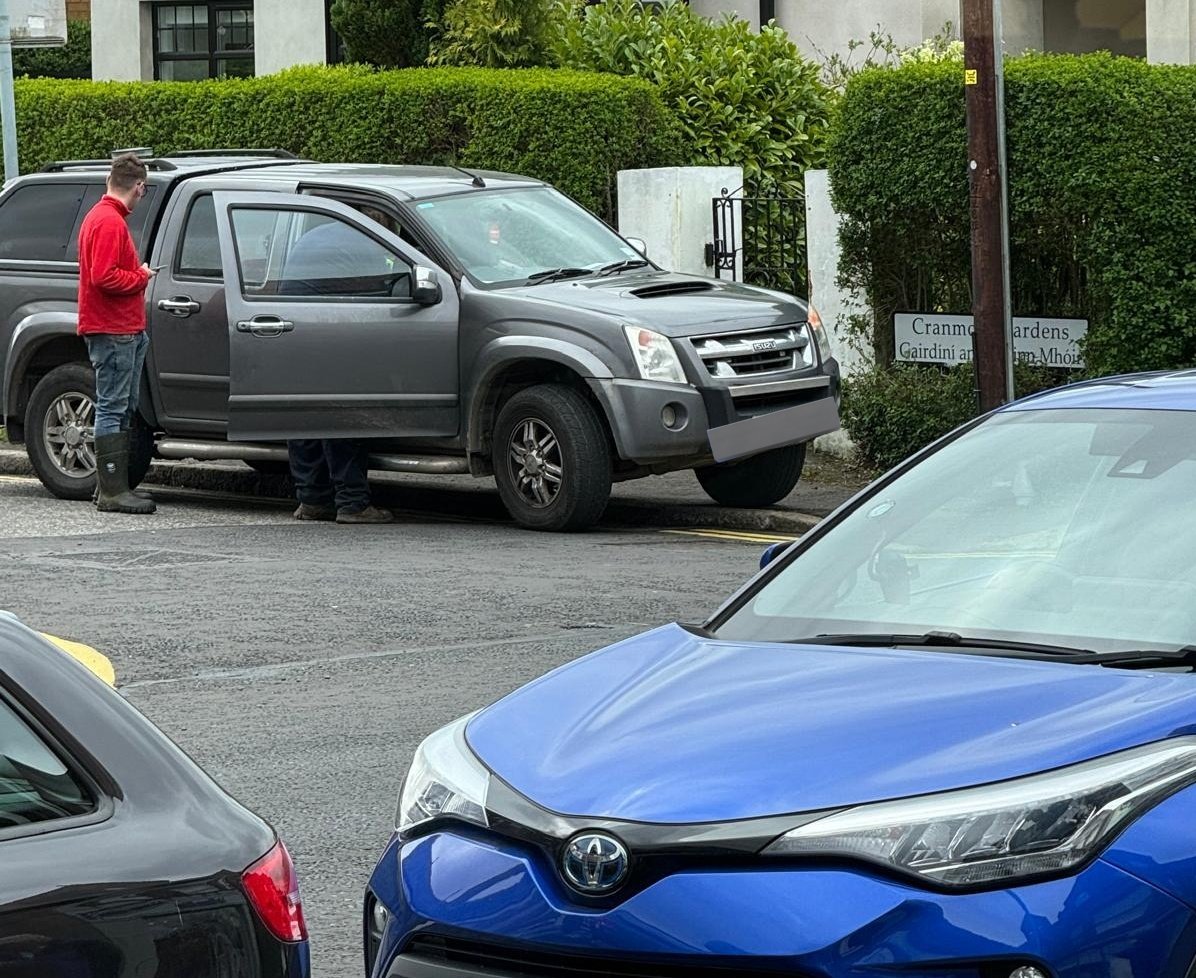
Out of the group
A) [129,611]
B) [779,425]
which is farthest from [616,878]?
[779,425]

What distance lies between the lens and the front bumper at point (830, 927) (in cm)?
363

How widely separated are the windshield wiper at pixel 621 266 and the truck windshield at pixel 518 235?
0.12 ft

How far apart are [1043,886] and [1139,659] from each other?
83cm

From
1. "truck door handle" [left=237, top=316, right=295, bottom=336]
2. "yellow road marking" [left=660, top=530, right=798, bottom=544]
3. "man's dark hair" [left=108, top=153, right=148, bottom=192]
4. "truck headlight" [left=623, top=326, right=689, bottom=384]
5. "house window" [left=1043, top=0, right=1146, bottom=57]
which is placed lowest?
"yellow road marking" [left=660, top=530, right=798, bottom=544]

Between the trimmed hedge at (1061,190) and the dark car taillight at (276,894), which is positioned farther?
the trimmed hedge at (1061,190)

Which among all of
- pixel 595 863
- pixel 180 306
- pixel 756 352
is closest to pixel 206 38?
A: pixel 180 306

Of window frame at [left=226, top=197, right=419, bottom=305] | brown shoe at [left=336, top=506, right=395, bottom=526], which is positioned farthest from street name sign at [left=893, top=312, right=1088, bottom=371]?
brown shoe at [left=336, top=506, right=395, bottom=526]

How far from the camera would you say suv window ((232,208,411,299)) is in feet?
45.4

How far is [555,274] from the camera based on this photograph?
555 inches

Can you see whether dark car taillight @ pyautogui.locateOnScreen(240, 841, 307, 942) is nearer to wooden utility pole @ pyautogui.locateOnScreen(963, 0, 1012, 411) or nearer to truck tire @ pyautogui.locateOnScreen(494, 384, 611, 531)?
truck tire @ pyautogui.locateOnScreen(494, 384, 611, 531)

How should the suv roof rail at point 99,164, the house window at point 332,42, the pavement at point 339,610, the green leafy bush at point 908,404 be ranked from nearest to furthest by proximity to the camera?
the pavement at point 339,610
the suv roof rail at point 99,164
the green leafy bush at point 908,404
the house window at point 332,42

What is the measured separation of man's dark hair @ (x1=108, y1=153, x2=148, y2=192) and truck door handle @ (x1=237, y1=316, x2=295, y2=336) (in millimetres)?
1119

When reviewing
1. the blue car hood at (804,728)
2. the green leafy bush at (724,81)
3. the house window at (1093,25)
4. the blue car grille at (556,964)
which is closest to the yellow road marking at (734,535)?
the green leafy bush at (724,81)

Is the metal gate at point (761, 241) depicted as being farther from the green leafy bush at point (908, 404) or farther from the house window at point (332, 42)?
the house window at point (332, 42)
